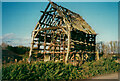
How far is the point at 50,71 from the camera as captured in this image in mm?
9672

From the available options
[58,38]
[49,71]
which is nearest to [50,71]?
[49,71]

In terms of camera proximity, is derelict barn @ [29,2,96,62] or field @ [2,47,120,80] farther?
derelict barn @ [29,2,96,62]

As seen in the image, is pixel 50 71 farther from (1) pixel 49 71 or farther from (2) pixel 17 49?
(2) pixel 17 49

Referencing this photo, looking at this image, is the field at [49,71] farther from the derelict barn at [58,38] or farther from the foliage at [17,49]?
the foliage at [17,49]

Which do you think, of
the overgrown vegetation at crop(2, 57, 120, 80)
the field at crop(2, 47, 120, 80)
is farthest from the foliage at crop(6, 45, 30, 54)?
the overgrown vegetation at crop(2, 57, 120, 80)

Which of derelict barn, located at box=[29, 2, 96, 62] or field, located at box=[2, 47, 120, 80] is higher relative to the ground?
derelict barn, located at box=[29, 2, 96, 62]

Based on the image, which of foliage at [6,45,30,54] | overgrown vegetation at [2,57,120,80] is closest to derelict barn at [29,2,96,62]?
overgrown vegetation at [2,57,120,80]

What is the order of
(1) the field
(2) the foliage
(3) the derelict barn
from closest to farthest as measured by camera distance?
(1) the field → (3) the derelict barn → (2) the foliage

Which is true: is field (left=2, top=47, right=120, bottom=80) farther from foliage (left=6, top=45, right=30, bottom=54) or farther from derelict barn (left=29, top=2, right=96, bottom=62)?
foliage (left=6, top=45, right=30, bottom=54)

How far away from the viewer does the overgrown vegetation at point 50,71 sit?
8562 mm

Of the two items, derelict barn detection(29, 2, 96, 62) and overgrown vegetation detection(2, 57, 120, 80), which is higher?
derelict barn detection(29, 2, 96, 62)

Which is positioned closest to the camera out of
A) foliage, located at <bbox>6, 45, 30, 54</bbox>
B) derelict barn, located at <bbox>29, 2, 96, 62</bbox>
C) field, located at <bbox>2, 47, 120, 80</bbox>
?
field, located at <bbox>2, 47, 120, 80</bbox>

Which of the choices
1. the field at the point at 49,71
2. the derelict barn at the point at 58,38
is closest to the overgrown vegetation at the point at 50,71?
the field at the point at 49,71

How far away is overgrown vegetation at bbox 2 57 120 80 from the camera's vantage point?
856 centimetres
